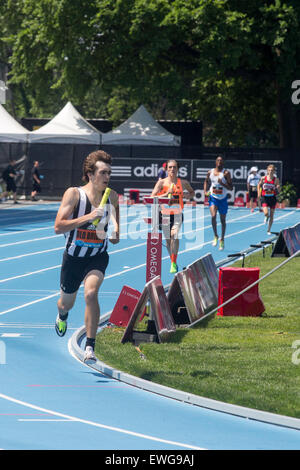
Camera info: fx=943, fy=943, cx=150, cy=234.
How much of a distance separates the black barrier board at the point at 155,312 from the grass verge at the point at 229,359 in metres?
0.14

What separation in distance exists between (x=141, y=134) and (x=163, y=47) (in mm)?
5793

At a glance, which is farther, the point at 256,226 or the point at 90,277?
the point at 256,226

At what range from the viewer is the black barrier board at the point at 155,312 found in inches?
425

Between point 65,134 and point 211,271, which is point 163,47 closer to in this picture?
point 65,134

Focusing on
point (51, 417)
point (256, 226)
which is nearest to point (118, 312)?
point (51, 417)

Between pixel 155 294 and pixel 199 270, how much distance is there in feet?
8.49

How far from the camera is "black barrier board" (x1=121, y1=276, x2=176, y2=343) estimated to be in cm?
1080

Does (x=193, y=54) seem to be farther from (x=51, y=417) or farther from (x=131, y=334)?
(x=51, y=417)

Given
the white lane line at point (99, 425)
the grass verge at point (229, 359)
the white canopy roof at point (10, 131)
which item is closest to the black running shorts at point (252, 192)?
→ the white canopy roof at point (10, 131)

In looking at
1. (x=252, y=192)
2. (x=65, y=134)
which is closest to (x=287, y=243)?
(x=252, y=192)

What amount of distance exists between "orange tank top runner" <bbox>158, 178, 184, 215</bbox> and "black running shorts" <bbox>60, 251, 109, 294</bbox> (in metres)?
7.77

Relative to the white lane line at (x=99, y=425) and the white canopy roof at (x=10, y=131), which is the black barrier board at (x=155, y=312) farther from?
the white canopy roof at (x=10, y=131)

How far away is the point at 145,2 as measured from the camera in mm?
44312

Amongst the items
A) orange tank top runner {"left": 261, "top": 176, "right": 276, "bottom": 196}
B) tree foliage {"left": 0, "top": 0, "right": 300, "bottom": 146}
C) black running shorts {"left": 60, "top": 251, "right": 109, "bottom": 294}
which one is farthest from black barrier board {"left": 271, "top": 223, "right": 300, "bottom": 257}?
tree foliage {"left": 0, "top": 0, "right": 300, "bottom": 146}
